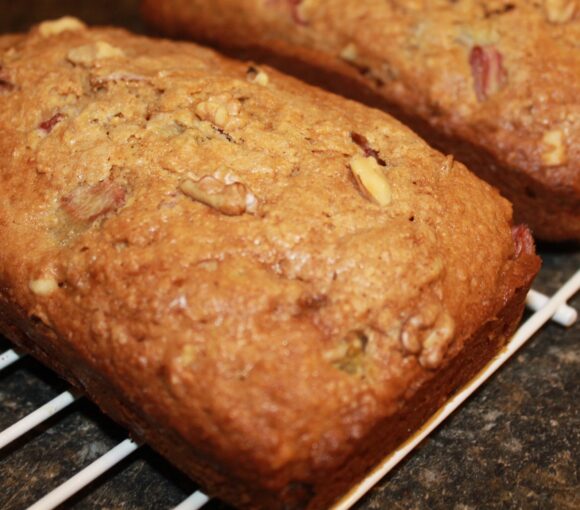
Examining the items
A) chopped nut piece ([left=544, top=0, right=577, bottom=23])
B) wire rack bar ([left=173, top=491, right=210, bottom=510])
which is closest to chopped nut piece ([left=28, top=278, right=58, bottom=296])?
wire rack bar ([left=173, top=491, right=210, bottom=510])

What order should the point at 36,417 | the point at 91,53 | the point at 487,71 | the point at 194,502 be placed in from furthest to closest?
the point at 487,71 < the point at 91,53 < the point at 36,417 < the point at 194,502

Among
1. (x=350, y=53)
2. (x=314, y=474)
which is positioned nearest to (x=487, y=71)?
(x=350, y=53)

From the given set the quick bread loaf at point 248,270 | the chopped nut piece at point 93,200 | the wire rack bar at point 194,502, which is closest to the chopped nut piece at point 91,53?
the quick bread loaf at point 248,270

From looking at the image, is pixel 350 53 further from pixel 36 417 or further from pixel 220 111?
pixel 36 417

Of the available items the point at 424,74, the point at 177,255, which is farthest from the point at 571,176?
the point at 177,255

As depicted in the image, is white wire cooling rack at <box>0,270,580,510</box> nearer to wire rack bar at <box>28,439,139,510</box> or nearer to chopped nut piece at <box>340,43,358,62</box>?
wire rack bar at <box>28,439,139,510</box>

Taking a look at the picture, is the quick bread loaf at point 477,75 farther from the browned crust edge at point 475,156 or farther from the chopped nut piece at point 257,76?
the chopped nut piece at point 257,76

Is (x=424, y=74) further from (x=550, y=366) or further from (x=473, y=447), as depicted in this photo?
(x=473, y=447)
